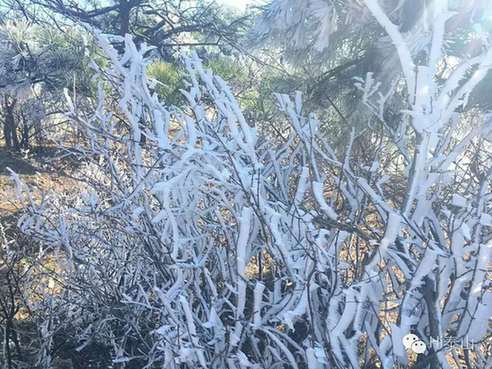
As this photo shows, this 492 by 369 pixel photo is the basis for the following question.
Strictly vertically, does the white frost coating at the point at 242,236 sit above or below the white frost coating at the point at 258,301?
above

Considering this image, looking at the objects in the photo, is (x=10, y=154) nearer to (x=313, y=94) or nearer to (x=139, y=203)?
(x=313, y=94)

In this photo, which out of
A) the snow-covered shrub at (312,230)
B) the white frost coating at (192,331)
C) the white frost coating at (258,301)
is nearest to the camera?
the snow-covered shrub at (312,230)

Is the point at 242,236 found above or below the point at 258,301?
above

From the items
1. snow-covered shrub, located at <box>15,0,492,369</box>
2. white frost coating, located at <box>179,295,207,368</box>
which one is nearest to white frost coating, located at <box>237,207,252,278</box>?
snow-covered shrub, located at <box>15,0,492,369</box>

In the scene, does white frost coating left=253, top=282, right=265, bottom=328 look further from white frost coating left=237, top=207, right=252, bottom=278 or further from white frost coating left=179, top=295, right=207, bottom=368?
white frost coating left=179, top=295, right=207, bottom=368

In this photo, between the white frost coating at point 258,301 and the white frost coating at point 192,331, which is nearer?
the white frost coating at point 258,301

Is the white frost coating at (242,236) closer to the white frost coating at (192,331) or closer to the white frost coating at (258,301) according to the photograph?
the white frost coating at (258,301)

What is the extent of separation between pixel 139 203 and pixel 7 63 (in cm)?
636

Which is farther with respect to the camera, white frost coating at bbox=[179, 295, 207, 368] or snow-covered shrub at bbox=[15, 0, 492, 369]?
white frost coating at bbox=[179, 295, 207, 368]

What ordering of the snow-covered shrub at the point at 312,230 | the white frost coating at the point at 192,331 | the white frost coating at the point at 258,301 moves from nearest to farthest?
the snow-covered shrub at the point at 312,230 → the white frost coating at the point at 258,301 → the white frost coating at the point at 192,331

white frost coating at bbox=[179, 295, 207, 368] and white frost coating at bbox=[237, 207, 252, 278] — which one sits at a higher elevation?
white frost coating at bbox=[237, 207, 252, 278]

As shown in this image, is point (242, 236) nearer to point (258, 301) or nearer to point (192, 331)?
point (258, 301)

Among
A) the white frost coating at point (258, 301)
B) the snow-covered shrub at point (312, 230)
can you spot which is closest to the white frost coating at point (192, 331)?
the snow-covered shrub at point (312, 230)

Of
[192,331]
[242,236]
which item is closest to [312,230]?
[242,236]
